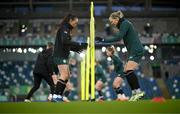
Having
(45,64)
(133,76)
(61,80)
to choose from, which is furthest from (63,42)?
(45,64)

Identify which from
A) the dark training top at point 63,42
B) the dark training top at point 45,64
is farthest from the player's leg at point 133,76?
the dark training top at point 45,64

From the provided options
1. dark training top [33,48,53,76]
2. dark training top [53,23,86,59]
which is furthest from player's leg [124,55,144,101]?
dark training top [33,48,53,76]

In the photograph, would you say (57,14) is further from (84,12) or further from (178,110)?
(178,110)

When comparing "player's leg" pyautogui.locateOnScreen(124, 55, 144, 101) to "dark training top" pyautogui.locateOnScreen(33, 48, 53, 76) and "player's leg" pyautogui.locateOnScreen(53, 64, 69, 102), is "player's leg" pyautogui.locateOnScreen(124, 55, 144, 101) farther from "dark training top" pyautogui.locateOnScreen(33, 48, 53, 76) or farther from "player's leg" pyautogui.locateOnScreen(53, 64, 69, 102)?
"dark training top" pyautogui.locateOnScreen(33, 48, 53, 76)

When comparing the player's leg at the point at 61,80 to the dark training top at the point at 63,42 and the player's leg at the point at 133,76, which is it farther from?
the player's leg at the point at 133,76

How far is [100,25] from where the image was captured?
1031 inches

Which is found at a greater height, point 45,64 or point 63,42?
point 63,42

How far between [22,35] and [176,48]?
909 cm

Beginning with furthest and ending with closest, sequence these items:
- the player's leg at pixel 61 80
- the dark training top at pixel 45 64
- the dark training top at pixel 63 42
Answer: the dark training top at pixel 45 64 → the player's leg at pixel 61 80 → the dark training top at pixel 63 42

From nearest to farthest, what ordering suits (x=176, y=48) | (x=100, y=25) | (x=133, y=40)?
(x=133, y=40)
(x=176, y=48)
(x=100, y=25)

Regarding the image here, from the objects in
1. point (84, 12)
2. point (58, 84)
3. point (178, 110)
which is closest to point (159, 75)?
point (84, 12)

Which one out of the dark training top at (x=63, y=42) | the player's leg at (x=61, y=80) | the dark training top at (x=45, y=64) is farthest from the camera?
the dark training top at (x=45, y=64)

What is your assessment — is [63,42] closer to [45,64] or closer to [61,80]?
[61,80]

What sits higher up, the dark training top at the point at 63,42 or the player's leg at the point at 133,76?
the dark training top at the point at 63,42
